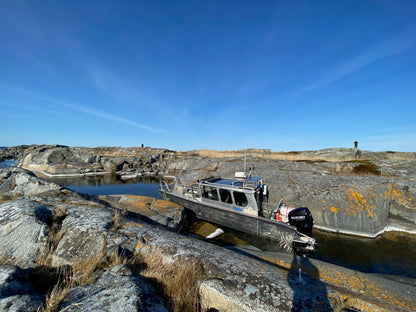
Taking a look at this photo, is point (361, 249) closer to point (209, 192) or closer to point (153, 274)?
point (209, 192)

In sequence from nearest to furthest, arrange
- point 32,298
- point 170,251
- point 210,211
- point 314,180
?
point 32,298, point 170,251, point 210,211, point 314,180

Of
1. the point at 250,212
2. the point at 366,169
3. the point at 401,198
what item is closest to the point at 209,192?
the point at 250,212

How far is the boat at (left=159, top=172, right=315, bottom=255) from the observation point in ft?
27.6

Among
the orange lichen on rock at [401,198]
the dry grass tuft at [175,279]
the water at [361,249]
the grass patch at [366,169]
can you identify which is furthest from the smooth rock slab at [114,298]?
the grass patch at [366,169]

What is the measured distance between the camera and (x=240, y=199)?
995cm

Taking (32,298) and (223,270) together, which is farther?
(223,270)

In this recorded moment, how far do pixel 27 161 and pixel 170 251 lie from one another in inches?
1981

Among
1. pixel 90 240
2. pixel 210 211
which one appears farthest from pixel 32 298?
pixel 210 211

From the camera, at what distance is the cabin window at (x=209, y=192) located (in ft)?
35.8

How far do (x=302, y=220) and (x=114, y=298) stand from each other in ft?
28.6

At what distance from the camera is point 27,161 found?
3656 cm

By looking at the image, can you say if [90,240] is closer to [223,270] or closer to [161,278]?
[161,278]

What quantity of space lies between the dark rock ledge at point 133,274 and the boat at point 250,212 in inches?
183

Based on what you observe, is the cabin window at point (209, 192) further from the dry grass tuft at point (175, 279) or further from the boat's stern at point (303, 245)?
the dry grass tuft at point (175, 279)
